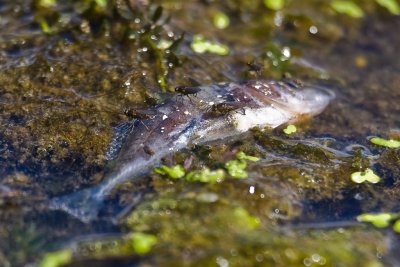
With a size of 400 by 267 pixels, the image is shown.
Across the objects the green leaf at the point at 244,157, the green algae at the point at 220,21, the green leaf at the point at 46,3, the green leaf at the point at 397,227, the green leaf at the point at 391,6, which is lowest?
the green leaf at the point at 46,3

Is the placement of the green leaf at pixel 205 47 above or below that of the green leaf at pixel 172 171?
below

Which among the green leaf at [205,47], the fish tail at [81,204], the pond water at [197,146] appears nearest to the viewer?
the pond water at [197,146]

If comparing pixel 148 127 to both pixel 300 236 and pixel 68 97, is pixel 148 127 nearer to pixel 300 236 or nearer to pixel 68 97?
pixel 68 97

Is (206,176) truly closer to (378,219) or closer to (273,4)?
(378,219)

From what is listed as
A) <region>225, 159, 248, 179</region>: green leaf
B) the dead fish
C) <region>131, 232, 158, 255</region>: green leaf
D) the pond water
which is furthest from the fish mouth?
<region>131, 232, 158, 255</region>: green leaf

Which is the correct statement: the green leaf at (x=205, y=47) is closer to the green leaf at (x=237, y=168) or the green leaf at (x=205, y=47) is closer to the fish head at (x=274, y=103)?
the fish head at (x=274, y=103)

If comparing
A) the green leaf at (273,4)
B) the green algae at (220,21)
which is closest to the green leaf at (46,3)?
the green algae at (220,21)

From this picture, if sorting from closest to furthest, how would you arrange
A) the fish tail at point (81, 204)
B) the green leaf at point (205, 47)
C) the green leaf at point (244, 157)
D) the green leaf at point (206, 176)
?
the fish tail at point (81, 204) < the green leaf at point (206, 176) < the green leaf at point (244, 157) < the green leaf at point (205, 47)

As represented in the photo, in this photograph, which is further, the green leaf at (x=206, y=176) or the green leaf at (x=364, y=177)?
the green leaf at (x=364, y=177)
